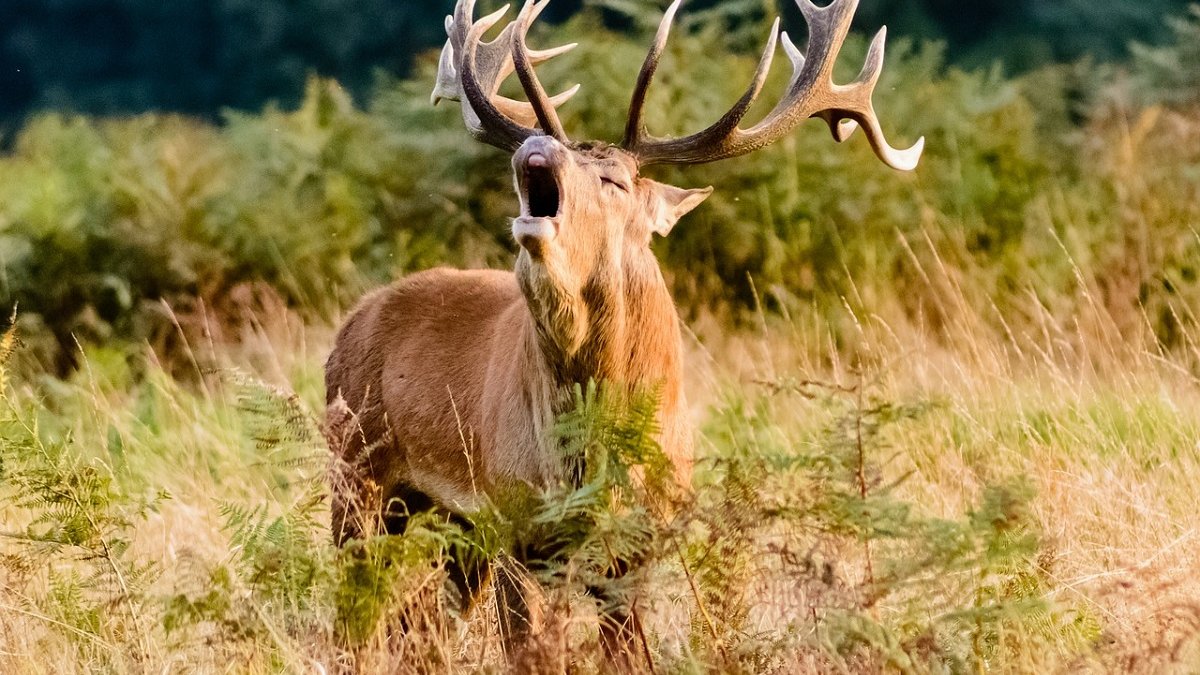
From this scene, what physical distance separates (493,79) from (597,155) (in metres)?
1.25

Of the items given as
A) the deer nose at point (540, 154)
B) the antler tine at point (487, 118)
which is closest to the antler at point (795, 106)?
the antler tine at point (487, 118)

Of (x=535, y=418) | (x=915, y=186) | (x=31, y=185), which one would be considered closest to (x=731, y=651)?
(x=535, y=418)

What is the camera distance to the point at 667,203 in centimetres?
561

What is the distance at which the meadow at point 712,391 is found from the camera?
4.36 meters

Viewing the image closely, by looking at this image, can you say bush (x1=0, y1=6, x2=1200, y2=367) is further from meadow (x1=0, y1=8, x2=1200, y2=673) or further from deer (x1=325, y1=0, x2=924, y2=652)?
deer (x1=325, y1=0, x2=924, y2=652)

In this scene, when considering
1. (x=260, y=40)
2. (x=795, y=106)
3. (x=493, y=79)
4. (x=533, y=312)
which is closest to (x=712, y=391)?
(x=493, y=79)

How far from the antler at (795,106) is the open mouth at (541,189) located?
50 cm

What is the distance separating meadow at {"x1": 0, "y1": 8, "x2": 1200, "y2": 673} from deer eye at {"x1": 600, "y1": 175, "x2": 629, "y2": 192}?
0.92 m

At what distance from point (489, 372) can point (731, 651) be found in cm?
176

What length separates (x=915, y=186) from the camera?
1195 centimetres

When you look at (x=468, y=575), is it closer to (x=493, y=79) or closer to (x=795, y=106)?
(x=493, y=79)

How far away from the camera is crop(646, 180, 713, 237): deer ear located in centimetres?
550

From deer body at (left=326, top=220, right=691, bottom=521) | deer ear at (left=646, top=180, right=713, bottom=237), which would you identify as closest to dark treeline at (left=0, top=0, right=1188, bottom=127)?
deer body at (left=326, top=220, right=691, bottom=521)

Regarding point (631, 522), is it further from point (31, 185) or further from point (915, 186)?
point (31, 185)
